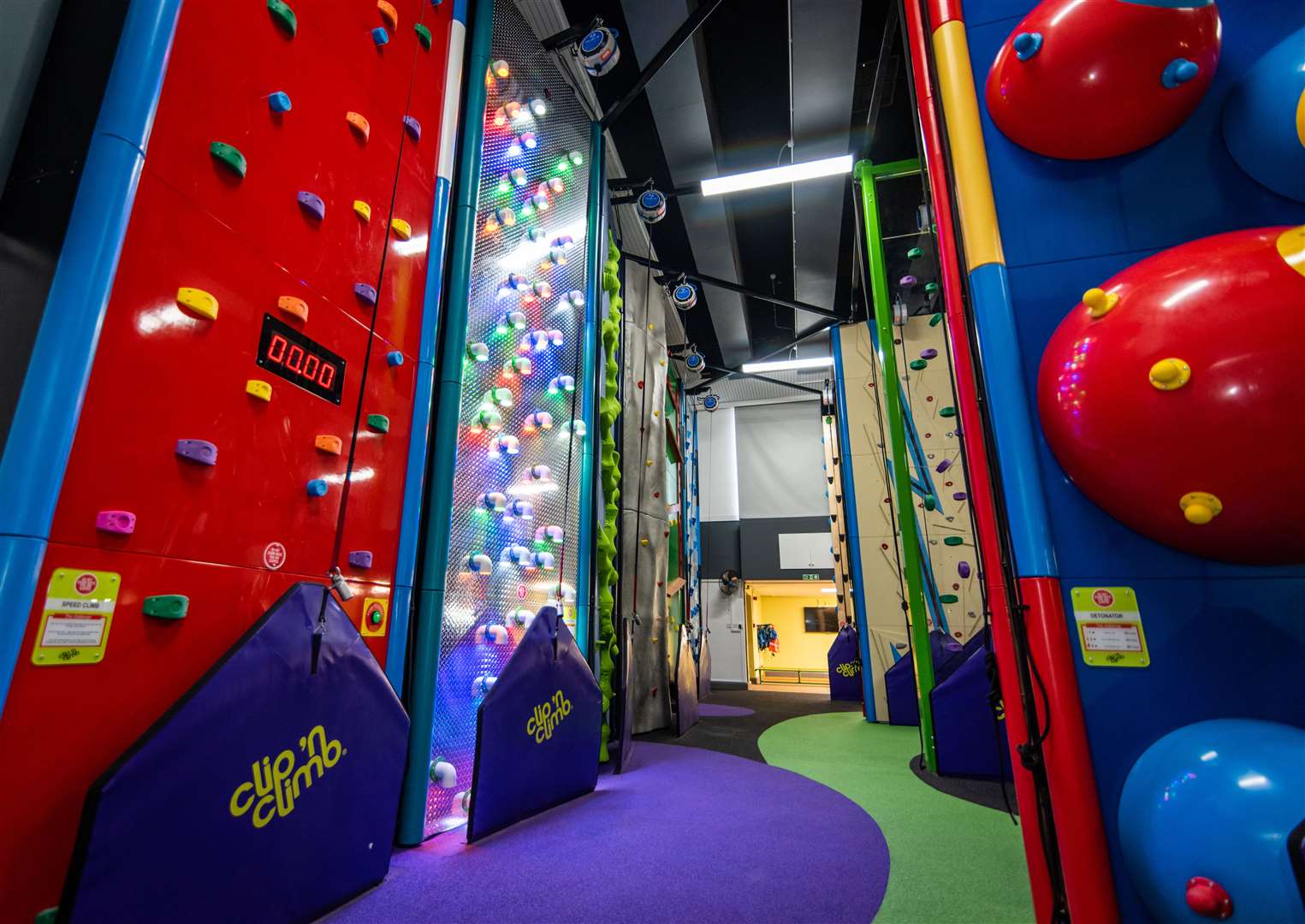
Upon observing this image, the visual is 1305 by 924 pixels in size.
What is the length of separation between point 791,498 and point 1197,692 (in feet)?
34.0

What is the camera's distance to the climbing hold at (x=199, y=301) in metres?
1.52

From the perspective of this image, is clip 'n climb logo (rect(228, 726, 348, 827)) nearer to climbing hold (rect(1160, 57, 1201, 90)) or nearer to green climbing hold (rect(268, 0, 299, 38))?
green climbing hold (rect(268, 0, 299, 38))

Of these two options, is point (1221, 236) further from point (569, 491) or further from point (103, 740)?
point (569, 491)

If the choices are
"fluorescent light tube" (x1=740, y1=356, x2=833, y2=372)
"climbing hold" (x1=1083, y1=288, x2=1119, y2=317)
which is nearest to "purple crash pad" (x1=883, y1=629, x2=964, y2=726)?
"climbing hold" (x1=1083, y1=288, x2=1119, y2=317)

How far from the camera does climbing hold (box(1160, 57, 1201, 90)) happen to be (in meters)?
1.35

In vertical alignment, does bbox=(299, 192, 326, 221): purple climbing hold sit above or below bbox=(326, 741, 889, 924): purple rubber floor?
above

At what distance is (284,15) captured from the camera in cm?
189

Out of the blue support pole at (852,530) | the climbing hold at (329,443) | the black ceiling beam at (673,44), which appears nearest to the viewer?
the climbing hold at (329,443)

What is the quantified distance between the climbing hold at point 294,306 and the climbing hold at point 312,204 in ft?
1.05

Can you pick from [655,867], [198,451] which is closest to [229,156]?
[198,451]

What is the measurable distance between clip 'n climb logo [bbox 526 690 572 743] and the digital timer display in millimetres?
1642

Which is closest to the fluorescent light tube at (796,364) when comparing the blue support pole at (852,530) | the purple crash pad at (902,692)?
the blue support pole at (852,530)

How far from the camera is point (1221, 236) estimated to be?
3.99 ft

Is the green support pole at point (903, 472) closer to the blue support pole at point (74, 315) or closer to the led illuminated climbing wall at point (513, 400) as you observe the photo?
the led illuminated climbing wall at point (513, 400)
